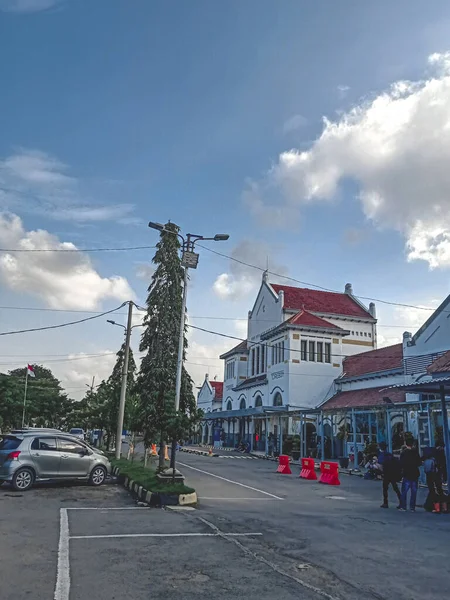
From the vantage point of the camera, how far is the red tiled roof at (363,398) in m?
30.7

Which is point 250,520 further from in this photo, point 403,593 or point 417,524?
point 403,593

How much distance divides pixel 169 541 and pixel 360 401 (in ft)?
91.8

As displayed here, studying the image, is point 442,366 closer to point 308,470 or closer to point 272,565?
point 308,470

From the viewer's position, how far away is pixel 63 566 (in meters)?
6.64

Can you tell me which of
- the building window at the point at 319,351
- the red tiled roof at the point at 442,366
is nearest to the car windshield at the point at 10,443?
the red tiled roof at the point at 442,366

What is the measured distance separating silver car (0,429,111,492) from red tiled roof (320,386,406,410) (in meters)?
16.1

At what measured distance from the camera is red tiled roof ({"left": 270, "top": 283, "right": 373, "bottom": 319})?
158ft

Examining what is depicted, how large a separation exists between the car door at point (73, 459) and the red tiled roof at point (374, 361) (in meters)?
23.1

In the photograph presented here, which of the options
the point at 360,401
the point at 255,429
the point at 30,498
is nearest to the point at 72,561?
the point at 30,498

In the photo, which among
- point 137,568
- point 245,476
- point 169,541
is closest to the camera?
point 137,568

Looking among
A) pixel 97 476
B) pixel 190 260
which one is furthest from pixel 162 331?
pixel 97 476

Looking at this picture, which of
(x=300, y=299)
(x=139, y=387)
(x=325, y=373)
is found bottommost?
(x=139, y=387)

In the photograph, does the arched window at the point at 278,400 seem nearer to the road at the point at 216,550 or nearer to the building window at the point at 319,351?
the building window at the point at 319,351

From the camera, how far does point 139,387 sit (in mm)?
20781
